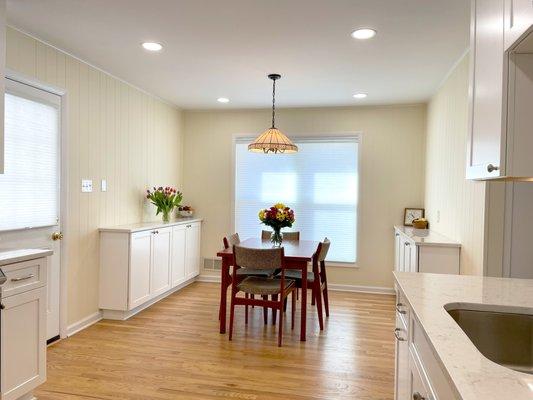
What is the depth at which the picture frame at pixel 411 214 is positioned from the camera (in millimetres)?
5094

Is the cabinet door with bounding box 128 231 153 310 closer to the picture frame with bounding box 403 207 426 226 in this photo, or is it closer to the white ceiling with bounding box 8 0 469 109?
the white ceiling with bounding box 8 0 469 109

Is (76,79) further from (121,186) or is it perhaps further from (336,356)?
(336,356)

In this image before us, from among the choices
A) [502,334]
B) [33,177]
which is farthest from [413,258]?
[33,177]

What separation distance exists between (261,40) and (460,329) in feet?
8.39

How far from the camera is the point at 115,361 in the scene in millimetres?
3045

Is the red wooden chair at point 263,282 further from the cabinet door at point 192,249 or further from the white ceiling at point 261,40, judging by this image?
the cabinet door at point 192,249

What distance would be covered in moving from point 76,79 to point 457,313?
3.56 m

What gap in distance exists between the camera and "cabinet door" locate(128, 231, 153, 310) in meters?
3.96

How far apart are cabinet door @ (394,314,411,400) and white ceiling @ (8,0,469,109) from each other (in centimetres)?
193

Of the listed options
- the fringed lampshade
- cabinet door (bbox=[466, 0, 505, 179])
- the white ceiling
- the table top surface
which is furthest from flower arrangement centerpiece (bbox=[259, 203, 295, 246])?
cabinet door (bbox=[466, 0, 505, 179])

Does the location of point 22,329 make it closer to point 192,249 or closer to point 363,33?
point 363,33

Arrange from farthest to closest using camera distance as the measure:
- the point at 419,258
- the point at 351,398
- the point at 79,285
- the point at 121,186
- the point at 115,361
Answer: the point at 121,186, the point at 79,285, the point at 419,258, the point at 115,361, the point at 351,398

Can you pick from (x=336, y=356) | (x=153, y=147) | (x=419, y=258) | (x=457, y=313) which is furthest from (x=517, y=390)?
(x=153, y=147)

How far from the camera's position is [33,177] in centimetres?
320
